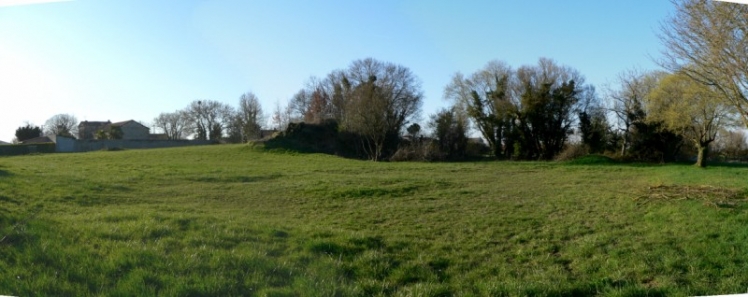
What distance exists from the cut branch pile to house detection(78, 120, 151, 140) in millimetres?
39081

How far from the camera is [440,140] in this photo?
41.2 metres

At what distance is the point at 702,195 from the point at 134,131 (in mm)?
43643

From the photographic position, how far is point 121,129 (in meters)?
42.6

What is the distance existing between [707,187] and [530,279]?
987 cm

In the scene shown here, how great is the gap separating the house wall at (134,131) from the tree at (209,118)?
4549mm

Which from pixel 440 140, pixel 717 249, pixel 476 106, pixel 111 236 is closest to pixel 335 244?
pixel 111 236

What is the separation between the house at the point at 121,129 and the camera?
41131 mm

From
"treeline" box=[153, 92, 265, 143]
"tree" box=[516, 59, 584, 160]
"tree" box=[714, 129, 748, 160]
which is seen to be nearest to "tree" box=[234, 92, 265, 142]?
"treeline" box=[153, 92, 265, 143]

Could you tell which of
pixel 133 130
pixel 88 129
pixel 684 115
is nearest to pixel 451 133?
pixel 684 115

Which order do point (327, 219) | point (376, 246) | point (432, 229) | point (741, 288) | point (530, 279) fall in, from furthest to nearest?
point (327, 219) → point (432, 229) → point (376, 246) → point (530, 279) → point (741, 288)

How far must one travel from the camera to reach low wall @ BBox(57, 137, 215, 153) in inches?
1521

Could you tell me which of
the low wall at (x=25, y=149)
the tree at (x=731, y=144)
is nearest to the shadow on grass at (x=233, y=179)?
the low wall at (x=25, y=149)

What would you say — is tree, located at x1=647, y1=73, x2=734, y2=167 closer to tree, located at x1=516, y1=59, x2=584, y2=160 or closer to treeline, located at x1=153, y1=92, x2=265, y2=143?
tree, located at x1=516, y1=59, x2=584, y2=160

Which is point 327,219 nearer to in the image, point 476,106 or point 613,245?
point 613,245
